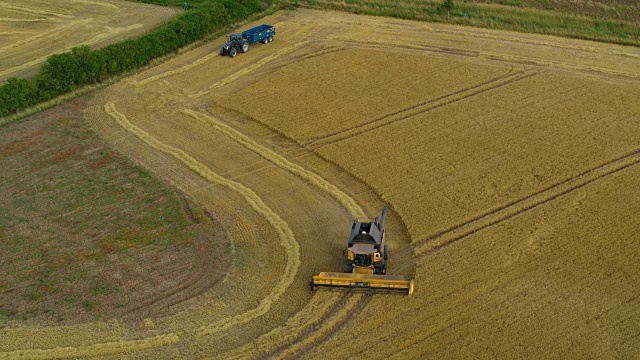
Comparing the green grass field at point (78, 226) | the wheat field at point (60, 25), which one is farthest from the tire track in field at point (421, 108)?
the wheat field at point (60, 25)

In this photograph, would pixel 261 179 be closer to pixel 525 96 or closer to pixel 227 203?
pixel 227 203

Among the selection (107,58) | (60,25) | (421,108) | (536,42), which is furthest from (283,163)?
(60,25)

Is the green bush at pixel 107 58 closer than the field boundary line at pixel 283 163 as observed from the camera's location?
No

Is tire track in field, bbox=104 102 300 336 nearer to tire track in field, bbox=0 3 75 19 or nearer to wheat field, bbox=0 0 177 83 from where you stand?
wheat field, bbox=0 0 177 83

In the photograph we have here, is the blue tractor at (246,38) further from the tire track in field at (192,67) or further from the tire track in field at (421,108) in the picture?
the tire track in field at (421,108)

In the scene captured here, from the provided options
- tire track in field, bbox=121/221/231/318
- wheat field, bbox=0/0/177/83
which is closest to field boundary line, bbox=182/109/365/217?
tire track in field, bbox=121/221/231/318

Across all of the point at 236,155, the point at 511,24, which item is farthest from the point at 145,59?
the point at 511,24
